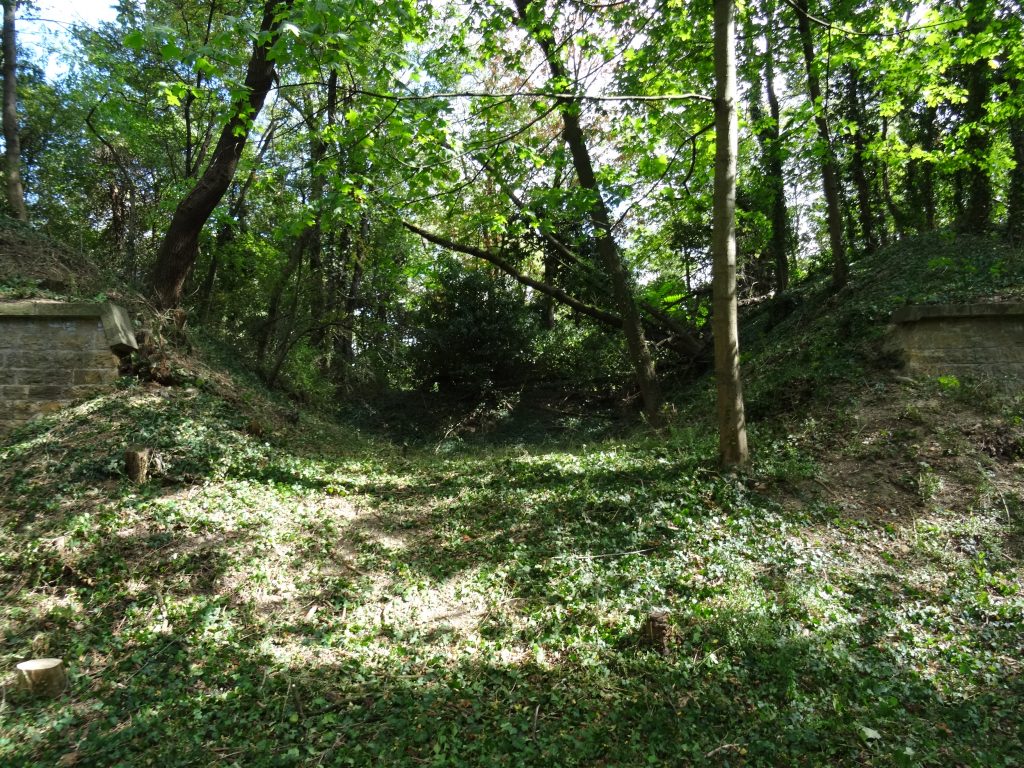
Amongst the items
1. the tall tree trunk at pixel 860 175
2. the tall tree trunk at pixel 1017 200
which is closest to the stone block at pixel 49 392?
the tall tree trunk at pixel 1017 200

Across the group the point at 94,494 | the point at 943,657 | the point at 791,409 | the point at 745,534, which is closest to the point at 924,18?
the point at 791,409

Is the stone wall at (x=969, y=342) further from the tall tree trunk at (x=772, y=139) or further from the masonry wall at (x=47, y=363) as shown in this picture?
the masonry wall at (x=47, y=363)

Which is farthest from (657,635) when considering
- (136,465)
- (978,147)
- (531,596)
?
(978,147)

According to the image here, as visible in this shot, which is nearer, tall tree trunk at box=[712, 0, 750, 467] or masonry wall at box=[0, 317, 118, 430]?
tall tree trunk at box=[712, 0, 750, 467]

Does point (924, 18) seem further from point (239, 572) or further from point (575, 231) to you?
point (239, 572)

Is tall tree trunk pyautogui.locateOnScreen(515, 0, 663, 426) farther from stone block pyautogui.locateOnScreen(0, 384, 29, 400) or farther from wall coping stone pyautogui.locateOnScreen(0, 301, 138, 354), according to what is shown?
stone block pyautogui.locateOnScreen(0, 384, 29, 400)

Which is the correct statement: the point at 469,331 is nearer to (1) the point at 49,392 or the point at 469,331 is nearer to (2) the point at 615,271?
(2) the point at 615,271

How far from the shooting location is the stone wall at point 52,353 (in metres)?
6.75

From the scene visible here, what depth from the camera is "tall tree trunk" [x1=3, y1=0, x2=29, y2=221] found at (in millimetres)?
10320

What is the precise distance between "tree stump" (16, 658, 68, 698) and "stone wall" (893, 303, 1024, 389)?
28.6 feet

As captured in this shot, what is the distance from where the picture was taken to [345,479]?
7328mm

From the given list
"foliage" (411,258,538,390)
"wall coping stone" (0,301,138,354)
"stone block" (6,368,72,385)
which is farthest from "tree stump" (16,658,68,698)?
"foliage" (411,258,538,390)

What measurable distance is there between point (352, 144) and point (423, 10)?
3187 mm

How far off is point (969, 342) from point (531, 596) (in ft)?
21.0
